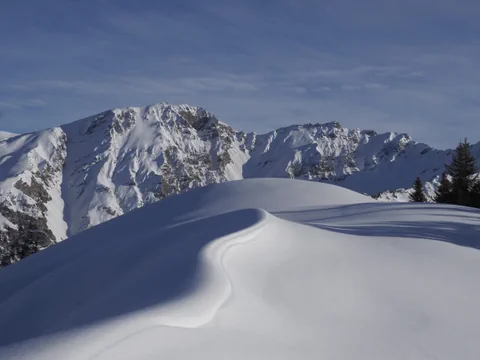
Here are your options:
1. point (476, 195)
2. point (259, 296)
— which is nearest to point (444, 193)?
point (476, 195)

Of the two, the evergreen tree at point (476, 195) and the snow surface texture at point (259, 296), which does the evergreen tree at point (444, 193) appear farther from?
the snow surface texture at point (259, 296)

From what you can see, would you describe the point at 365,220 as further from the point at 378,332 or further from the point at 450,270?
the point at 378,332

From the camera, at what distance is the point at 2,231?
123500mm

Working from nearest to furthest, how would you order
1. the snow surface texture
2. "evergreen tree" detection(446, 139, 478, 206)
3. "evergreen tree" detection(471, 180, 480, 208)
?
the snow surface texture
"evergreen tree" detection(471, 180, 480, 208)
"evergreen tree" detection(446, 139, 478, 206)

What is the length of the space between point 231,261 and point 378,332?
2.08 metres

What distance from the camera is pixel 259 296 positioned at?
628 cm

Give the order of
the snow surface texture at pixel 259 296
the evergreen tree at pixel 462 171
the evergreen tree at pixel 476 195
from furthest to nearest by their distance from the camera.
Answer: the evergreen tree at pixel 462 171
the evergreen tree at pixel 476 195
the snow surface texture at pixel 259 296

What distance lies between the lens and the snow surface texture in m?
4.64

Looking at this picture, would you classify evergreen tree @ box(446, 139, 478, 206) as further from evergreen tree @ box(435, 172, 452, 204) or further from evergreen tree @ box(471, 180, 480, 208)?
evergreen tree @ box(471, 180, 480, 208)

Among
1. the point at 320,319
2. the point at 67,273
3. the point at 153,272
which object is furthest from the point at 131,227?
the point at 320,319

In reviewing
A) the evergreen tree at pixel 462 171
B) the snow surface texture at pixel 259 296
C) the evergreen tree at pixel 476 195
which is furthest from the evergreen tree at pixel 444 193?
the snow surface texture at pixel 259 296

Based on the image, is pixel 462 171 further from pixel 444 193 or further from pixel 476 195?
pixel 476 195

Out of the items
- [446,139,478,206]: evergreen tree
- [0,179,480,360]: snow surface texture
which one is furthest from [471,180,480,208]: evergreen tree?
[0,179,480,360]: snow surface texture

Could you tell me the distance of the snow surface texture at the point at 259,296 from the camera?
4.64 m
